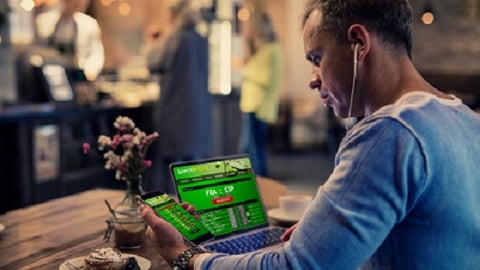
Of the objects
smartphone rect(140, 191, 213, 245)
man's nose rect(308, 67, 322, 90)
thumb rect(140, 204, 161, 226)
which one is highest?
man's nose rect(308, 67, 322, 90)

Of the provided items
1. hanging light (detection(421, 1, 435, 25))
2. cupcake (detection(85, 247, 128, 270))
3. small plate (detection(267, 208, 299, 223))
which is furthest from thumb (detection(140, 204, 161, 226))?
hanging light (detection(421, 1, 435, 25))

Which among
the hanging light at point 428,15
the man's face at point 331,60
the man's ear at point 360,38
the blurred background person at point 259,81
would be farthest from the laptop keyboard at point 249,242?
the hanging light at point 428,15

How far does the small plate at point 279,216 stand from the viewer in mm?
2082

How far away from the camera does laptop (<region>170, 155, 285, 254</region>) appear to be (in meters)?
1.80

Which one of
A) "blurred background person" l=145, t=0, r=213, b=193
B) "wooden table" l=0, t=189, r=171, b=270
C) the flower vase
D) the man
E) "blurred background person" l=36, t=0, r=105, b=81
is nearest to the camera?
the man

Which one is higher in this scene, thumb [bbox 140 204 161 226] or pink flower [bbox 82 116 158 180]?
pink flower [bbox 82 116 158 180]

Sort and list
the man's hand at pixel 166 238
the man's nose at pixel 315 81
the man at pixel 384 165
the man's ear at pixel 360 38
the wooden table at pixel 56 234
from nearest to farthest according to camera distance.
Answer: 1. the man at pixel 384 165
2. the man's ear at pixel 360 38
3. the man's hand at pixel 166 238
4. the man's nose at pixel 315 81
5. the wooden table at pixel 56 234

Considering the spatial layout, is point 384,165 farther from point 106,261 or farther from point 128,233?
point 128,233

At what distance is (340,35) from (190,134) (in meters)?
4.14

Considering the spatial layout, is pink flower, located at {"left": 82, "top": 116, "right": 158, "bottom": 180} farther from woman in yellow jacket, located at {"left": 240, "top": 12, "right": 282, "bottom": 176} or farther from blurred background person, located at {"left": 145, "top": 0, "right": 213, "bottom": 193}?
woman in yellow jacket, located at {"left": 240, "top": 12, "right": 282, "bottom": 176}

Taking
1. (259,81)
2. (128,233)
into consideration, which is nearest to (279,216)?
(128,233)

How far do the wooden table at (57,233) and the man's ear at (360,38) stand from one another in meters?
0.75

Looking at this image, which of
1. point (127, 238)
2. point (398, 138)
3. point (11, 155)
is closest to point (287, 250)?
point (398, 138)

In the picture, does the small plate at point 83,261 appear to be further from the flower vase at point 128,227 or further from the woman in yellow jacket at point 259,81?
the woman in yellow jacket at point 259,81
